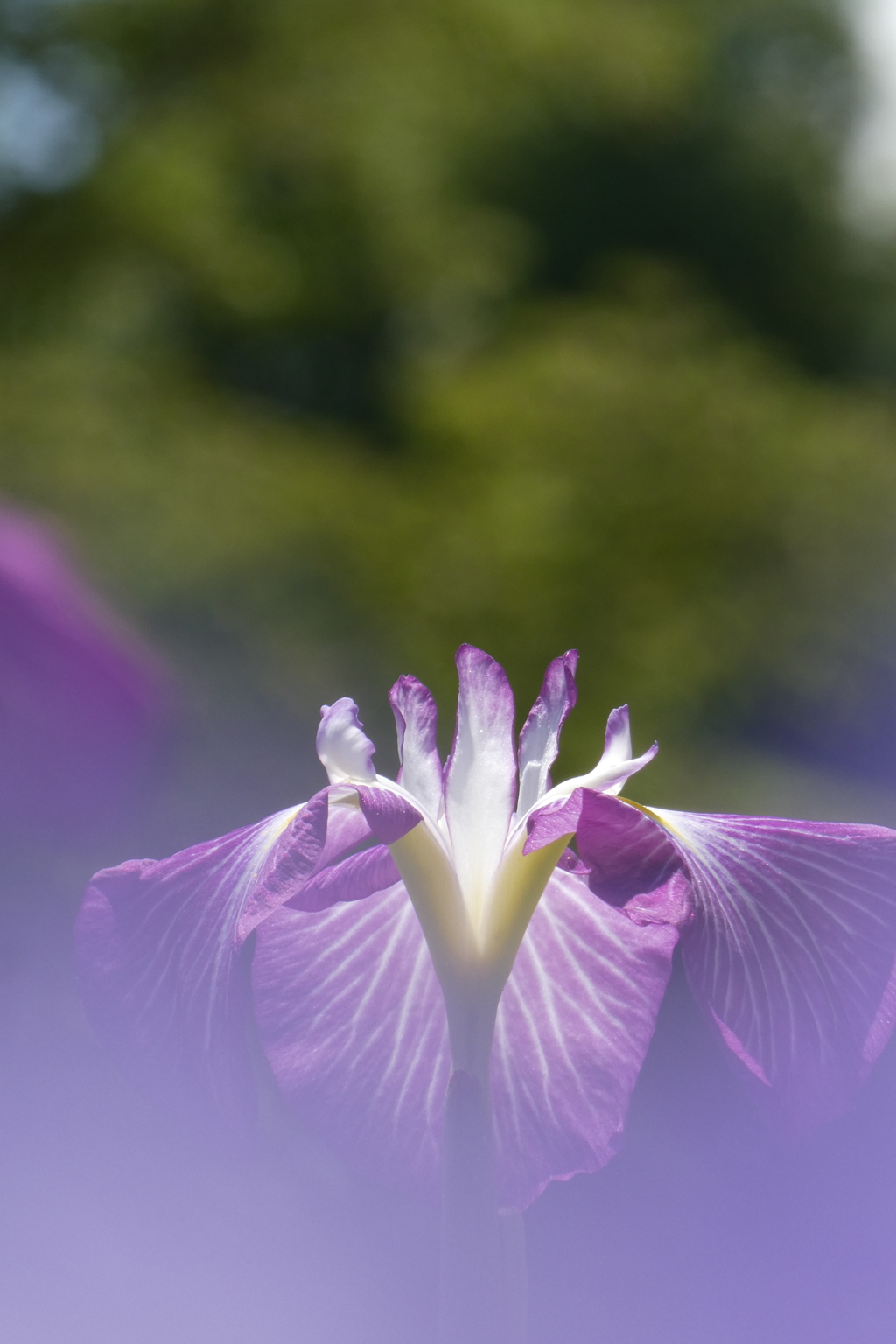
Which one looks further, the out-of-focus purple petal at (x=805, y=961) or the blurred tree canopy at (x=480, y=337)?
the blurred tree canopy at (x=480, y=337)

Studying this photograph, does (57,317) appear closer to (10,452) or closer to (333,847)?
(10,452)

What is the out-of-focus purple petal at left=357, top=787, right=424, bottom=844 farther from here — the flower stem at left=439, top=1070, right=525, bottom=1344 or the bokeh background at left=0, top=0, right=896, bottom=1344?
the bokeh background at left=0, top=0, right=896, bottom=1344

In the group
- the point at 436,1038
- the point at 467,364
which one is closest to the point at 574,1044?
the point at 436,1038

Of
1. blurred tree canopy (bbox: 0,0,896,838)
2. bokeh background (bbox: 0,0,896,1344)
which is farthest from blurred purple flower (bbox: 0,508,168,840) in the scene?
blurred tree canopy (bbox: 0,0,896,838)

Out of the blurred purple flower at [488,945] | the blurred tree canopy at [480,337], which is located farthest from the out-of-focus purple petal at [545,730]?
the blurred tree canopy at [480,337]

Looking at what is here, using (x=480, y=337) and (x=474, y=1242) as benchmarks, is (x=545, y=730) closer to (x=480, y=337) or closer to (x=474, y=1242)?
(x=474, y=1242)

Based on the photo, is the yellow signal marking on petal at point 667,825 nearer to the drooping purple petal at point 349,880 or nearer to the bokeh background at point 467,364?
the drooping purple petal at point 349,880
